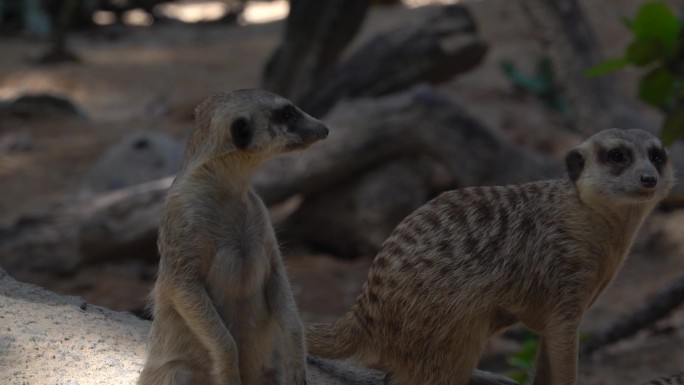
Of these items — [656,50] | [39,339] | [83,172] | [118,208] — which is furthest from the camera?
[83,172]

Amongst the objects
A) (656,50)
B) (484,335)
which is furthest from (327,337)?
(656,50)

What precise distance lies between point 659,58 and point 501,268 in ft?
5.90

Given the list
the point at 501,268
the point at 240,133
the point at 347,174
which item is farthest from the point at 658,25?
the point at 240,133

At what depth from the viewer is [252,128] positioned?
2.37 m

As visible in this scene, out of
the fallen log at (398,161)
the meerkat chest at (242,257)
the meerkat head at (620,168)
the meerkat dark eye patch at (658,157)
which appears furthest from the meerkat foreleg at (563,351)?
the fallen log at (398,161)

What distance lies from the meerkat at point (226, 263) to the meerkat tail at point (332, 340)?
1.41 ft

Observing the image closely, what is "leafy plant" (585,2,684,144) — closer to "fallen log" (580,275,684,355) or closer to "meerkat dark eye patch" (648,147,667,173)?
"fallen log" (580,275,684,355)

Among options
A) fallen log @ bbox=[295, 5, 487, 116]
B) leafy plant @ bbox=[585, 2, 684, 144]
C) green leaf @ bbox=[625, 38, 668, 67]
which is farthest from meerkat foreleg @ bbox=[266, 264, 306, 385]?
fallen log @ bbox=[295, 5, 487, 116]

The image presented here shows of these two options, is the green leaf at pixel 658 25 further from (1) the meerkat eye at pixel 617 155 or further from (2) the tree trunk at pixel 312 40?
(2) the tree trunk at pixel 312 40

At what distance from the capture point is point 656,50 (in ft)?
13.6

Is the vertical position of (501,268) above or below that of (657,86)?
above

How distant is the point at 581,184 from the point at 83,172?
5.03 meters

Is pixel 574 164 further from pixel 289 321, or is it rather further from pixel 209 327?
pixel 209 327

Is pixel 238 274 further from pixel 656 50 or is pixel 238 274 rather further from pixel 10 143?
pixel 10 143
